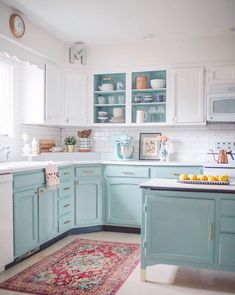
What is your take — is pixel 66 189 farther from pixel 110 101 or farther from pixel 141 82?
pixel 141 82

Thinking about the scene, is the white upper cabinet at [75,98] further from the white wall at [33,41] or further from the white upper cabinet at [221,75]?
the white upper cabinet at [221,75]

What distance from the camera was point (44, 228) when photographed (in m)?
3.63

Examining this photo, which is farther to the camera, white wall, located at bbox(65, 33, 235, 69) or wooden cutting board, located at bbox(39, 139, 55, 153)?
wooden cutting board, located at bbox(39, 139, 55, 153)

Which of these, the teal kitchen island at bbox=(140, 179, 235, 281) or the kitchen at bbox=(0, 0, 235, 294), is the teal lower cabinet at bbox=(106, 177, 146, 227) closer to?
the kitchen at bbox=(0, 0, 235, 294)

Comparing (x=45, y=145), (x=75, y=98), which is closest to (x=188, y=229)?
(x=45, y=145)

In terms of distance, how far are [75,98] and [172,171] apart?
5.79ft

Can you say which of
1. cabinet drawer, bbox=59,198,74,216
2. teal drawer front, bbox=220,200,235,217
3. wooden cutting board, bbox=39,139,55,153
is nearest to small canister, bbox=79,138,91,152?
Answer: wooden cutting board, bbox=39,139,55,153

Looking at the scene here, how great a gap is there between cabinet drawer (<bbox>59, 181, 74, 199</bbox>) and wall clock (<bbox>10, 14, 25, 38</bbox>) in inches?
70.0

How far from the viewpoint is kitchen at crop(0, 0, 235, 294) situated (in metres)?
3.71

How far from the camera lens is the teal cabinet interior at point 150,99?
4805mm

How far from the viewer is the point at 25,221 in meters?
3.29

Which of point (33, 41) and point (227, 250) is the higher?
point (33, 41)

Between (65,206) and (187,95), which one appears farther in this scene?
(187,95)

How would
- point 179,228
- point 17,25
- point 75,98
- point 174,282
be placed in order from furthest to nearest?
point 75,98, point 17,25, point 174,282, point 179,228
